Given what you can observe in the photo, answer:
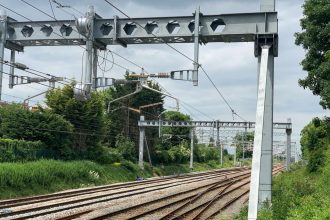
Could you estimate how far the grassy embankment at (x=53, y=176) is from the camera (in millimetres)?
29125

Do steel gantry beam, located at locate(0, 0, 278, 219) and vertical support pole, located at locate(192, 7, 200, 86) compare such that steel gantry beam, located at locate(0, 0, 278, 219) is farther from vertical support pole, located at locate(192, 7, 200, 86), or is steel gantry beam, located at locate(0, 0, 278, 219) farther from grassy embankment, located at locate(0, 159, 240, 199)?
grassy embankment, located at locate(0, 159, 240, 199)

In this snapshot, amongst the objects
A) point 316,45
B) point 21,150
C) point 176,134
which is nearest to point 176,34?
Result: point 316,45

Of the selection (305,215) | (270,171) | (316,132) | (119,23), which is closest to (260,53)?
(270,171)

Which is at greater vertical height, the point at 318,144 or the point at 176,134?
the point at 176,134

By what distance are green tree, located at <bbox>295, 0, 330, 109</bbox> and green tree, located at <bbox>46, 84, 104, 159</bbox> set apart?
870 inches

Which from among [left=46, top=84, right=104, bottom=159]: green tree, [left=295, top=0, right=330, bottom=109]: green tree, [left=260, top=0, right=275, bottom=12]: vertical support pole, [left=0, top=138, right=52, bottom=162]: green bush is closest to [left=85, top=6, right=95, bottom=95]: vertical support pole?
[left=260, top=0, right=275, bottom=12]: vertical support pole

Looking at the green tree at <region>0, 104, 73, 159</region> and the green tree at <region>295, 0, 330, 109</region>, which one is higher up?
the green tree at <region>295, 0, 330, 109</region>

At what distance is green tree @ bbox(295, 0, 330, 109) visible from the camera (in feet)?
89.0

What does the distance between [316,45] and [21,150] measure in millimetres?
21971

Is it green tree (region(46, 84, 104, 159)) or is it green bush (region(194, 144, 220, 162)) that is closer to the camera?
green tree (region(46, 84, 104, 159))

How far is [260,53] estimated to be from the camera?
20484mm

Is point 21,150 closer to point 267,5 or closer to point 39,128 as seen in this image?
point 39,128

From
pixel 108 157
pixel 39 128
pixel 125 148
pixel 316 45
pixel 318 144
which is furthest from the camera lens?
pixel 125 148

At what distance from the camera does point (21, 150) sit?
120ft
